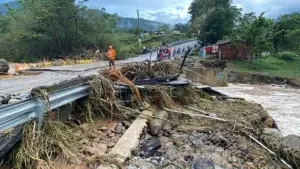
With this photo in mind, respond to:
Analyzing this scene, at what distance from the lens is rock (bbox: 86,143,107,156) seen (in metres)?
5.40

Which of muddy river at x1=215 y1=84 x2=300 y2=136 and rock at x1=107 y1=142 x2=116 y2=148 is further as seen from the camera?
muddy river at x1=215 y1=84 x2=300 y2=136

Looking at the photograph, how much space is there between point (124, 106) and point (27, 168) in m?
3.58

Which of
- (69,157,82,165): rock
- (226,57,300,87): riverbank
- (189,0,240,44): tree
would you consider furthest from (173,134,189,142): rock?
(189,0,240,44): tree

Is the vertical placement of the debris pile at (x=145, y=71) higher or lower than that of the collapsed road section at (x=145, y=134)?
higher

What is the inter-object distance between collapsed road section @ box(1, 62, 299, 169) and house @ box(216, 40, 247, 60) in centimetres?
2653

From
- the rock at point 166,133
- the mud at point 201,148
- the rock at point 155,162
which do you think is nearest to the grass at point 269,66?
the mud at point 201,148

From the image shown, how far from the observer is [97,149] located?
5.60 m

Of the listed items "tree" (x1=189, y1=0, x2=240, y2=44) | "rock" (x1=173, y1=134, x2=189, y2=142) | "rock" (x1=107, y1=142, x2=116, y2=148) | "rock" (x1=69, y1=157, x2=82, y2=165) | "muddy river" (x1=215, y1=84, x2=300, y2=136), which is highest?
"tree" (x1=189, y1=0, x2=240, y2=44)

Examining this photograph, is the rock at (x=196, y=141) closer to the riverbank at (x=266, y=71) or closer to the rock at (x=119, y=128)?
the rock at (x=119, y=128)

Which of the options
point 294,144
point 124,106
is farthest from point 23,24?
point 294,144

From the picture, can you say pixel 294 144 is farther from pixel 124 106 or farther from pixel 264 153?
pixel 124 106

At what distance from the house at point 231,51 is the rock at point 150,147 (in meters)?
30.2

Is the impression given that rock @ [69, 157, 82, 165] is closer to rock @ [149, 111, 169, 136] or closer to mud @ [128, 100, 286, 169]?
mud @ [128, 100, 286, 169]

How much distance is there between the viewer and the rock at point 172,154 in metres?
5.61
